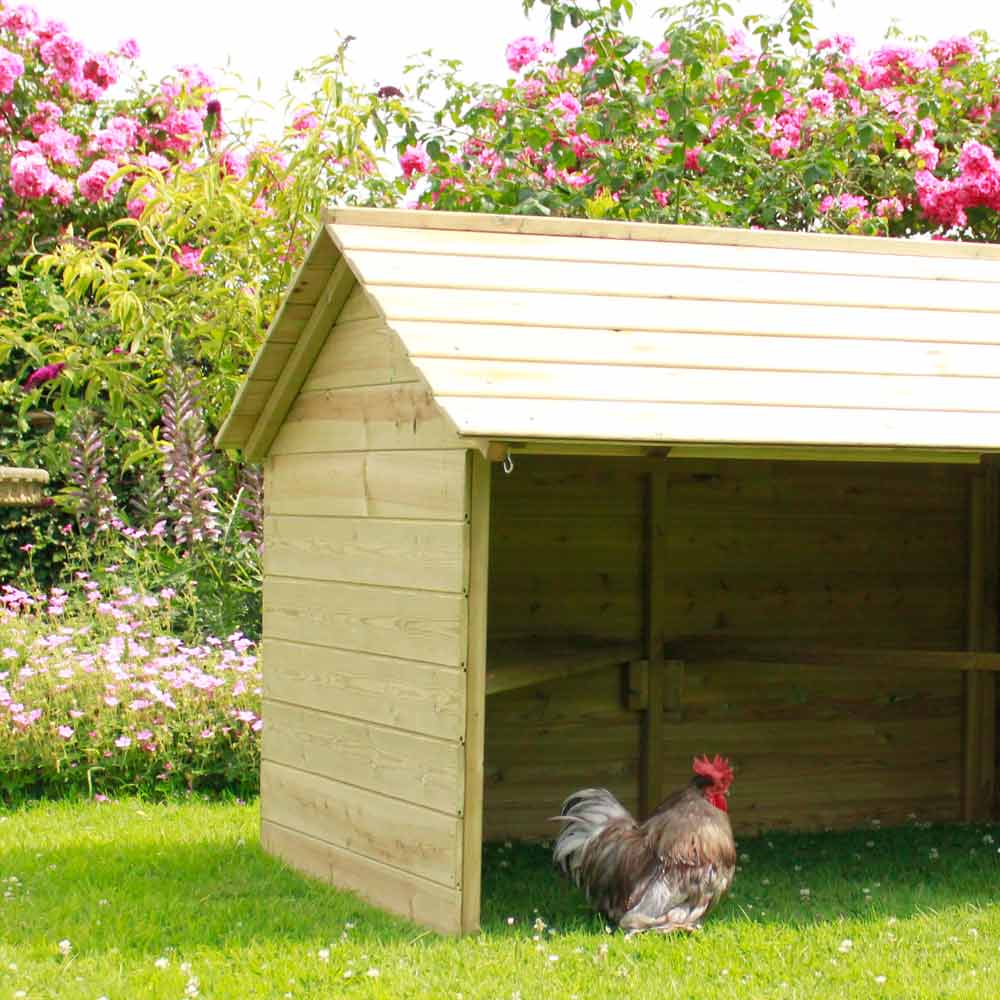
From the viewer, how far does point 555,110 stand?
11.5 meters

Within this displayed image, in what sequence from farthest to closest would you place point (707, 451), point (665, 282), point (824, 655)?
point (824, 655)
point (665, 282)
point (707, 451)

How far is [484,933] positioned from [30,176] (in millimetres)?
9919

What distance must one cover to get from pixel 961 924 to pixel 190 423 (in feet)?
23.1

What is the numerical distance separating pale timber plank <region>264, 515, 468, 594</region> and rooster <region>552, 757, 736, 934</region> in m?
1.31

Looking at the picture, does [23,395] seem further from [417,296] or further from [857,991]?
[857,991]

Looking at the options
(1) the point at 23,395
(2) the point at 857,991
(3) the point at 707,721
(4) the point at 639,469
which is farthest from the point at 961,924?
(1) the point at 23,395

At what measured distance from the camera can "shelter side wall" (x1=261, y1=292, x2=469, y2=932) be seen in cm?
609

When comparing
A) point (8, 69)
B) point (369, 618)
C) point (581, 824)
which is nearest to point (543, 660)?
point (581, 824)

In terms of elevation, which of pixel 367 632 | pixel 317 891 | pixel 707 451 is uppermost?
pixel 707 451

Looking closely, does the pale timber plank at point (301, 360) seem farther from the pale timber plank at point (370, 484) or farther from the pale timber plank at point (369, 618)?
Result: the pale timber plank at point (369, 618)

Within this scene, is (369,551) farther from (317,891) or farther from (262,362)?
(317,891)

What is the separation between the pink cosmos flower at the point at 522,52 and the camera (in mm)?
12531

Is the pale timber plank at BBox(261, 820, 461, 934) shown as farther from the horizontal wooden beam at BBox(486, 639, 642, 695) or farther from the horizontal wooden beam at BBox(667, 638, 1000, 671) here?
the horizontal wooden beam at BBox(667, 638, 1000, 671)

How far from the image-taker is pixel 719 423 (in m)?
5.98
